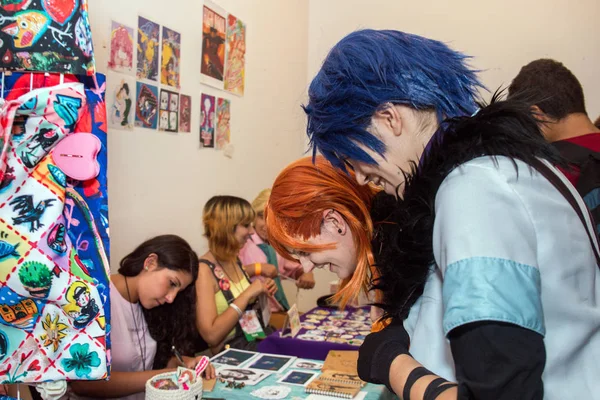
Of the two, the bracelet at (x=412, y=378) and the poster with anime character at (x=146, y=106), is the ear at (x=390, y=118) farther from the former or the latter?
the poster with anime character at (x=146, y=106)

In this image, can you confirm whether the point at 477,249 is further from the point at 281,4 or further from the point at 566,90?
the point at 281,4

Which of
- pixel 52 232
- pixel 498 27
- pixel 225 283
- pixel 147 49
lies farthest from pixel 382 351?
pixel 498 27

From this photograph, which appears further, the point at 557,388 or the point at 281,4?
the point at 281,4

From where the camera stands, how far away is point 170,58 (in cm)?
287

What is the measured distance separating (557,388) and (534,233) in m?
0.23

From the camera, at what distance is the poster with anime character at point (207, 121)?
321 centimetres

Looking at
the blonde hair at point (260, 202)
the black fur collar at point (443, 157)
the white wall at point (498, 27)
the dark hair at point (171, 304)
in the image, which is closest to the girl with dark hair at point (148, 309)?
the dark hair at point (171, 304)

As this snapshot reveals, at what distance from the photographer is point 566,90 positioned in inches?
86.3

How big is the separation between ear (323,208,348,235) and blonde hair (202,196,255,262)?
1.59 metres

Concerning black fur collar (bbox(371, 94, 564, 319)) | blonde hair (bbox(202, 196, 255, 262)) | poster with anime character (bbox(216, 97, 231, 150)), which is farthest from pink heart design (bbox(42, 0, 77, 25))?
poster with anime character (bbox(216, 97, 231, 150))

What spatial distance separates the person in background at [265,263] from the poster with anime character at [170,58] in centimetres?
103

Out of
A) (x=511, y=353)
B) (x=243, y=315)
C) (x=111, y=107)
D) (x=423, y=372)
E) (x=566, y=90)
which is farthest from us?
(x=243, y=315)

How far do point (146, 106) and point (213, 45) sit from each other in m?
0.83

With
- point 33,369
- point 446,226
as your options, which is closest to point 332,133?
point 446,226
